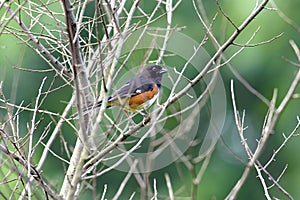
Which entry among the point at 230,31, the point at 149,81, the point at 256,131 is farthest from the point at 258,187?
the point at 149,81

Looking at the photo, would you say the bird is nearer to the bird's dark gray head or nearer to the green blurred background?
the bird's dark gray head

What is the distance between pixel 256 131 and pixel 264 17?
2597 mm

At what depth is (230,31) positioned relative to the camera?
1342 cm

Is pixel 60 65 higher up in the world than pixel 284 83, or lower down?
higher up

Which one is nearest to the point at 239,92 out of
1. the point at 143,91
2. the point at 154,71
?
the point at 154,71

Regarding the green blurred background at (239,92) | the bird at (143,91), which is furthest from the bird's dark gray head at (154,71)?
the green blurred background at (239,92)

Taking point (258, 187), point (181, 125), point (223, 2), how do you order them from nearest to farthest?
1. point (181, 125)
2. point (223, 2)
3. point (258, 187)

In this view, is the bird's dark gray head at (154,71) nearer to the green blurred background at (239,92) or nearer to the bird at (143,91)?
the bird at (143,91)

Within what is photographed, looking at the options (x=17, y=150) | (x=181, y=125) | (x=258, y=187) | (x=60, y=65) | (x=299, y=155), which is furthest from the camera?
(x=258, y=187)

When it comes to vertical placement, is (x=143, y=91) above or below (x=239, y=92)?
above

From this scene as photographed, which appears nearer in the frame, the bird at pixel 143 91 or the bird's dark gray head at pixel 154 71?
the bird at pixel 143 91

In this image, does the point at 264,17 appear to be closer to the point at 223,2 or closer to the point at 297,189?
the point at 223,2

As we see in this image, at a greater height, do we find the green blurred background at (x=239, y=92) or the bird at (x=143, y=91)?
the bird at (x=143, y=91)

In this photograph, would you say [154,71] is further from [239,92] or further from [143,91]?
[239,92]
